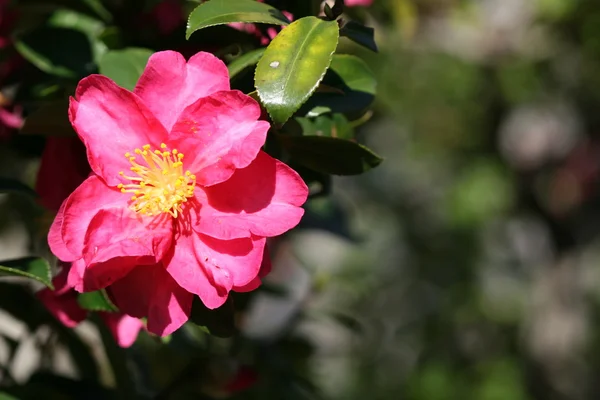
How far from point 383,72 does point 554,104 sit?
1.97ft

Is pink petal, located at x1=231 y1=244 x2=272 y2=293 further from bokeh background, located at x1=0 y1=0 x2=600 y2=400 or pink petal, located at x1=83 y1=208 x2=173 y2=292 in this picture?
bokeh background, located at x1=0 y1=0 x2=600 y2=400

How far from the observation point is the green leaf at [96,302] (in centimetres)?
68

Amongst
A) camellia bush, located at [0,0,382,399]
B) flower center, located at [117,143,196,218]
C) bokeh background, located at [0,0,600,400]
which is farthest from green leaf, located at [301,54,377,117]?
bokeh background, located at [0,0,600,400]

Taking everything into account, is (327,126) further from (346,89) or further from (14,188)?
(14,188)

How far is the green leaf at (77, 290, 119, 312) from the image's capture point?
0.68 meters

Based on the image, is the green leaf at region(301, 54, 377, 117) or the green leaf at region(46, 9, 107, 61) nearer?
the green leaf at region(301, 54, 377, 117)

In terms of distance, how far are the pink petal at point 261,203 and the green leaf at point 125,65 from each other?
16cm

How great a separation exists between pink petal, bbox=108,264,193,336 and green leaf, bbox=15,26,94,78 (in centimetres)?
25

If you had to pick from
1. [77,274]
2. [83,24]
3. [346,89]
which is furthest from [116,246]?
[83,24]

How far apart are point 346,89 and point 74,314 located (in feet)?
1.06

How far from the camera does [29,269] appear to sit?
26.5 inches

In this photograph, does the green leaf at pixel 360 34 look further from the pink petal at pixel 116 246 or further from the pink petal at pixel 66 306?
the pink petal at pixel 66 306

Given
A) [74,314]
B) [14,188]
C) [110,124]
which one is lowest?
[74,314]

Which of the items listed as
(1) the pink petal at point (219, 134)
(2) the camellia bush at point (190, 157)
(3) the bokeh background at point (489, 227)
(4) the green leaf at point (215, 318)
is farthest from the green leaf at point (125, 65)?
(3) the bokeh background at point (489, 227)
